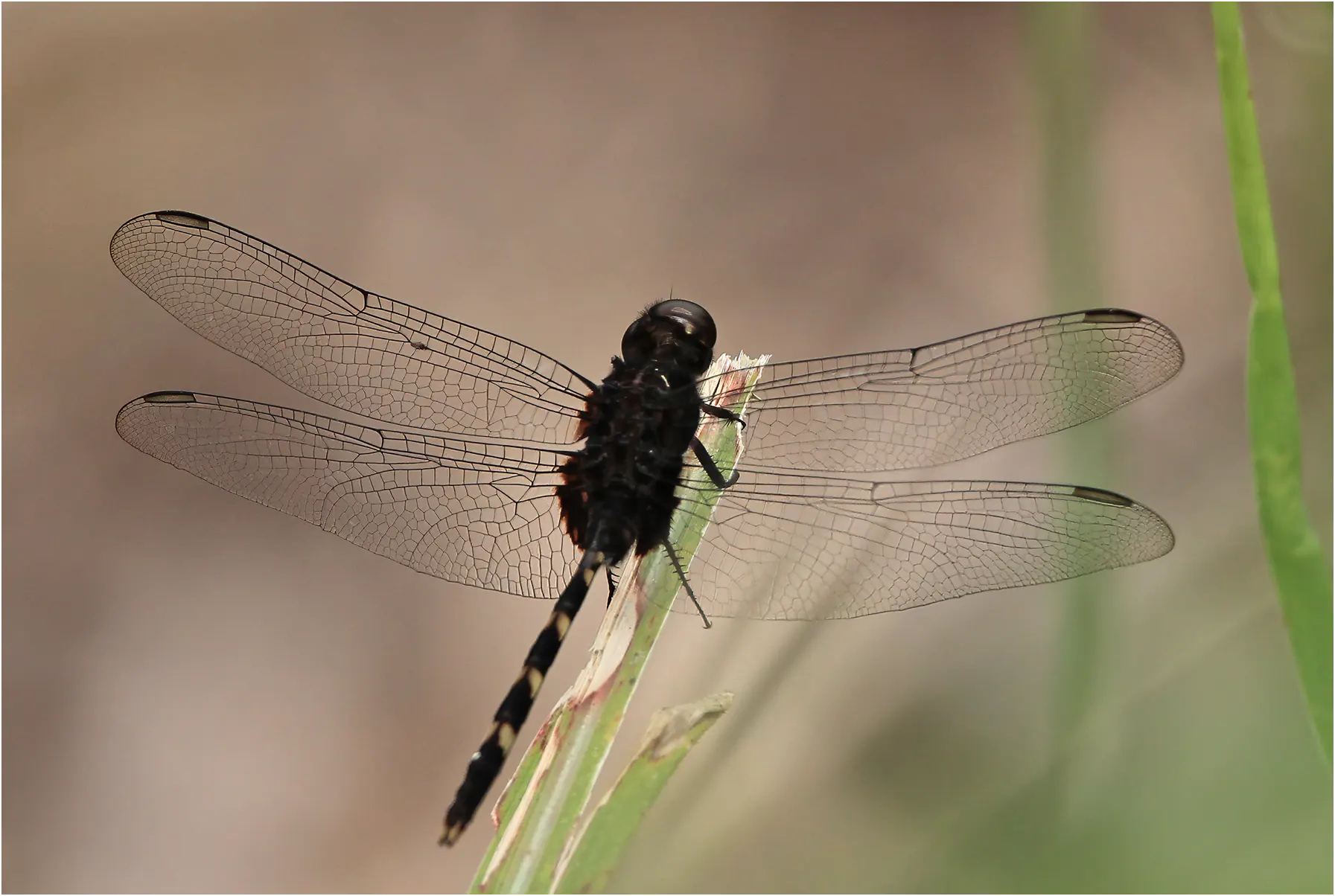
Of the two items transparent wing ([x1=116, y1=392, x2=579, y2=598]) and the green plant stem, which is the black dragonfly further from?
the green plant stem

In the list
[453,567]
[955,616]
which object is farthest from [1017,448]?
[453,567]

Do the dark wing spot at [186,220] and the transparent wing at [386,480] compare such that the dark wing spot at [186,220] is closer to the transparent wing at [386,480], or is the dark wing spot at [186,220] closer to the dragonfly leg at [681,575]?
the transparent wing at [386,480]

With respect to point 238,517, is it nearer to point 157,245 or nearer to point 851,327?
point 157,245

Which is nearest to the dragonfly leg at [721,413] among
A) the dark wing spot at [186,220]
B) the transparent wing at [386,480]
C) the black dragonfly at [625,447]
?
the black dragonfly at [625,447]

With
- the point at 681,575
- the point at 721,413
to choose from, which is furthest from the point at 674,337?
the point at 681,575

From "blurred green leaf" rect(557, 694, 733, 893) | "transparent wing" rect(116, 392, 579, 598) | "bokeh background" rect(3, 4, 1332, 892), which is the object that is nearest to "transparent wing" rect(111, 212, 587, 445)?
"transparent wing" rect(116, 392, 579, 598)

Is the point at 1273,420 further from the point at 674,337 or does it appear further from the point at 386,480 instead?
the point at 386,480
